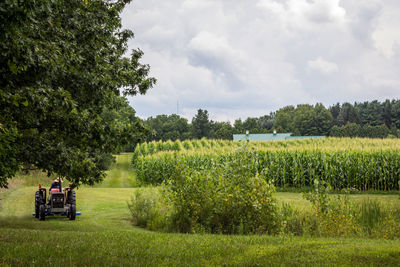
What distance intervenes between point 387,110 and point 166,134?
60.7 meters

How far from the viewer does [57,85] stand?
1048cm

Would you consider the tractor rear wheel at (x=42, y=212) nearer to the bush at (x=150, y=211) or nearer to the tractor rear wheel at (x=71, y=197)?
the tractor rear wheel at (x=71, y=197)

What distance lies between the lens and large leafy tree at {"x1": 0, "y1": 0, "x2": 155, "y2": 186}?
673cm

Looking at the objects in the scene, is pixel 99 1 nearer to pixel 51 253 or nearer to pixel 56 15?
pixel 56 15

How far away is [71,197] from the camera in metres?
13.8

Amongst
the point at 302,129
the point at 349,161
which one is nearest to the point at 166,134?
the point at 302,129

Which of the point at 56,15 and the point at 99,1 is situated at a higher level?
the point at 99,1

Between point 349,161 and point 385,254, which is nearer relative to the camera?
point 385,254

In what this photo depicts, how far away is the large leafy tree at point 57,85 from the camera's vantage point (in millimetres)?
6730

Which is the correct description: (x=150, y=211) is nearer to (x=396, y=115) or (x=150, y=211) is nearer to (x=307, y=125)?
(x=307, y=125)

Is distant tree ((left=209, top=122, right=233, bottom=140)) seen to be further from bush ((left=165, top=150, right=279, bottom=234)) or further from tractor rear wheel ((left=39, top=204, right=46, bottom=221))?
bush ((left=165, top=150, right=279, bottom=234))

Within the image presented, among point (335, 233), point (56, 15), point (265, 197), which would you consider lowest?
point (335, 233)

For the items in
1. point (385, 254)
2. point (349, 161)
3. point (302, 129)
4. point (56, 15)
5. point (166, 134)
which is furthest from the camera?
point (302, 129)

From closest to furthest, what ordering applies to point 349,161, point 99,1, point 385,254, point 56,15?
point 385,254
point 56,15
point 99,1
point 349,161
